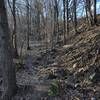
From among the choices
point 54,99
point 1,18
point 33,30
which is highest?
point 1,18

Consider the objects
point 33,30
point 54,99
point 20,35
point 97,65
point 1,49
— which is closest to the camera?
point 54,99

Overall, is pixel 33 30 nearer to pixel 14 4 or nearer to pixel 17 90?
pixel 14 4

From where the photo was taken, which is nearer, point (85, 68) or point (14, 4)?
point (85, 68)

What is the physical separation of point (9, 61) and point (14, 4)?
1156 cm

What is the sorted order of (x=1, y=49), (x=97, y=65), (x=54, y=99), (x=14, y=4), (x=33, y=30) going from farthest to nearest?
(x=33, y=30), (x=14, y=4), (x=97, y=65), (x=1, y=49), (x=54, y=99)

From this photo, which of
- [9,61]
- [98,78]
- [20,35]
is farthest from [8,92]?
[20,35]

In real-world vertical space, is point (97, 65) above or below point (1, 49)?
below

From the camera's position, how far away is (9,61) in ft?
25.7

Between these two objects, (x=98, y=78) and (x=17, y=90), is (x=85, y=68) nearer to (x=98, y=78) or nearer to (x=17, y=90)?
(x=98, y=78)

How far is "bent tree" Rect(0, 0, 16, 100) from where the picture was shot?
24.7 feet

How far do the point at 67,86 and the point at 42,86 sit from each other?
3.03 ft

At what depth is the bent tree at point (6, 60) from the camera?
7516 millimetres

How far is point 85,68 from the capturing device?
10.0 meters

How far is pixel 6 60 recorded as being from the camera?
780cm
